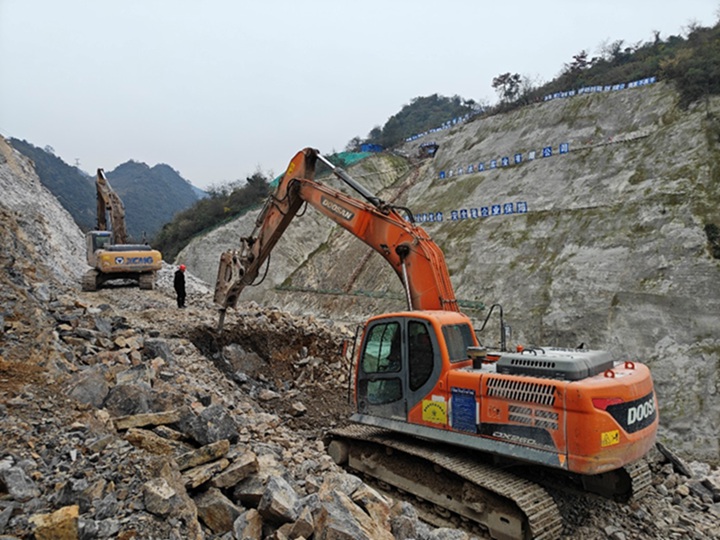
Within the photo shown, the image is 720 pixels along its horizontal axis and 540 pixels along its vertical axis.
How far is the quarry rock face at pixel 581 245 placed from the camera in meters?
12.6

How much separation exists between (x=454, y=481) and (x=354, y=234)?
150 inches

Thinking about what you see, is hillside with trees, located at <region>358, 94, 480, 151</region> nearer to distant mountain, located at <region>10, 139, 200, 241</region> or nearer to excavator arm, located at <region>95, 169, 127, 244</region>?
distant mountain, located at <region>10, 139, 200, 241</region>

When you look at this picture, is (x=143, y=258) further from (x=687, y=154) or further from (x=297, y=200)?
(x=687, y=154)

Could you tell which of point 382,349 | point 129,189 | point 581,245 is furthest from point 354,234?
point 129,189

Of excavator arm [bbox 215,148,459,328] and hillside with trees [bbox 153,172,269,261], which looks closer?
excavator arm [bbox 215,148,459,328]

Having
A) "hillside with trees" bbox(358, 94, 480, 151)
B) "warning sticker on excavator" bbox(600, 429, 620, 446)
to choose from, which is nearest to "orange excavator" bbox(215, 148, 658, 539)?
"warning sticker on excavator" bbox(600, 429, 620, 446)

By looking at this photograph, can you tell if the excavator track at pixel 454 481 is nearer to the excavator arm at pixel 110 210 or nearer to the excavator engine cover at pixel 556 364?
the excavator engine cover at pixel 556 364

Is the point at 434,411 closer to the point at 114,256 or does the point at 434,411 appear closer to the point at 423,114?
the point at 114,256

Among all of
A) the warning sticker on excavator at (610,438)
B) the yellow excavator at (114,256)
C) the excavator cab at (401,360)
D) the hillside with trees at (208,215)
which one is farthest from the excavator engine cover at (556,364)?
the hillside with trees at (208,215)

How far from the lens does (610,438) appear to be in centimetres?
454

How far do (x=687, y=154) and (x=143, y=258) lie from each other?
18.7m

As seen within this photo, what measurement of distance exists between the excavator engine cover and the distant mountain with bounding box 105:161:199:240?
71.3m

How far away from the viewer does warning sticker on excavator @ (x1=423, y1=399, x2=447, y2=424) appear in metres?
5.57

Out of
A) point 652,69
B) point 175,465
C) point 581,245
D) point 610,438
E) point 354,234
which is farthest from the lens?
point 652,69
